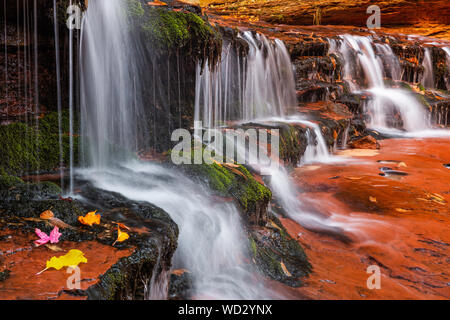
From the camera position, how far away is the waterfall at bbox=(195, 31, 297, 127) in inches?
276

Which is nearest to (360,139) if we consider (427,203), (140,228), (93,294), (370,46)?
(427,203)

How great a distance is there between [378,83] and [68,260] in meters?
13.1

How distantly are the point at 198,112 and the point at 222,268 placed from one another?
3.94m

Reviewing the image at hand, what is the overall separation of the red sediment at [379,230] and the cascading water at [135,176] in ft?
2.31

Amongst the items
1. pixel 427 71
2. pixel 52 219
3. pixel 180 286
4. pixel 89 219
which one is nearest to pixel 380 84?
pixel 427 71

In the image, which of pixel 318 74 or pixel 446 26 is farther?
pixel 446 26

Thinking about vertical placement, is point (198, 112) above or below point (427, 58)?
below

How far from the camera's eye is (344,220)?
178 inches

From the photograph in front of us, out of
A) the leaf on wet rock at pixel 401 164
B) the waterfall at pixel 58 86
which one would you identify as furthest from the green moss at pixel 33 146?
the leaf on wet rock at pixel 401 164

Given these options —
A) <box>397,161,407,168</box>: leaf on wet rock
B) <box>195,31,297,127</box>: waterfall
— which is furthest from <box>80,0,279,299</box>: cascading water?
<box>397,161,407,168</box>: leaf on wet rock

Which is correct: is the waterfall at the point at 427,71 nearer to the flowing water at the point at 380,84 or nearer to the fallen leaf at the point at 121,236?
the flowing water at the point at 380,84

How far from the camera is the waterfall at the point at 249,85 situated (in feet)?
23.0

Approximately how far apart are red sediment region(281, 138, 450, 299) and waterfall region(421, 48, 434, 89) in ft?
30.0

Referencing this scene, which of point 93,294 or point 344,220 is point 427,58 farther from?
point 93,294
